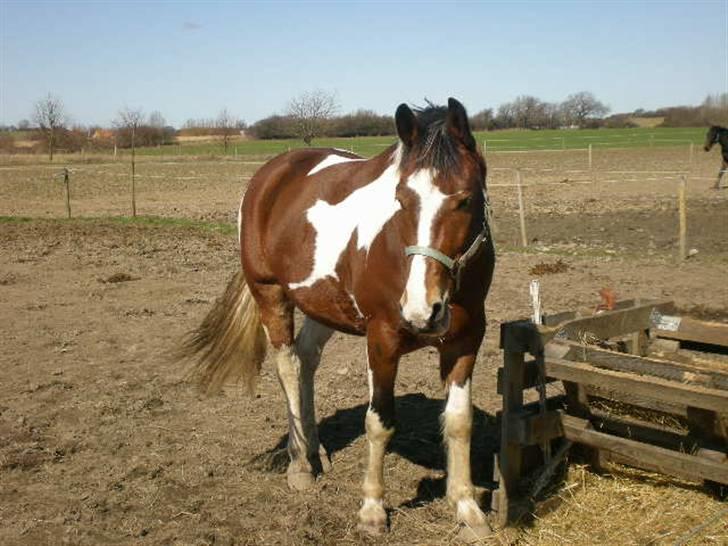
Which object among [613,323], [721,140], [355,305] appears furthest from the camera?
[721,140]

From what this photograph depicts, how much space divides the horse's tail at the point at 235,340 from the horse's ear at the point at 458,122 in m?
2.36

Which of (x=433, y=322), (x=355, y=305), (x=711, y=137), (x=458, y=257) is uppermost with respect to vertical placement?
(x=711, y=137)

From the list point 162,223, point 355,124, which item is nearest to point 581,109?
point 355,124

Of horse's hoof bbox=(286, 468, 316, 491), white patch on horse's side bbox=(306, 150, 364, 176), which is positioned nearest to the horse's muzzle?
horse's hoof bbox=(286, 468, 316, 491)

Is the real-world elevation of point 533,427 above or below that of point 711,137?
below

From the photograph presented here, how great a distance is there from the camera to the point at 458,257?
2.91 m

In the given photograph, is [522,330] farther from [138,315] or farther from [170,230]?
[170,230]

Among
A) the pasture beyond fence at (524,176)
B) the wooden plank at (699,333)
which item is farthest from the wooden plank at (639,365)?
the pasture beyond fence at (524,176)

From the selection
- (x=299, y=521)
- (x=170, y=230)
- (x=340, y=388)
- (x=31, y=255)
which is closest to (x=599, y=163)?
(x=170, y=230)

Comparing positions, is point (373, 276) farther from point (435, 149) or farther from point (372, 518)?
point (372, 518)

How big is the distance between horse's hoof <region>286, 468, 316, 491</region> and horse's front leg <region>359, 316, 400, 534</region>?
59 centimetres

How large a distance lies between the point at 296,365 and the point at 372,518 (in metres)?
1.24

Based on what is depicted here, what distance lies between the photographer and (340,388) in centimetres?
568

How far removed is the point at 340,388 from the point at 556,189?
18451mm
